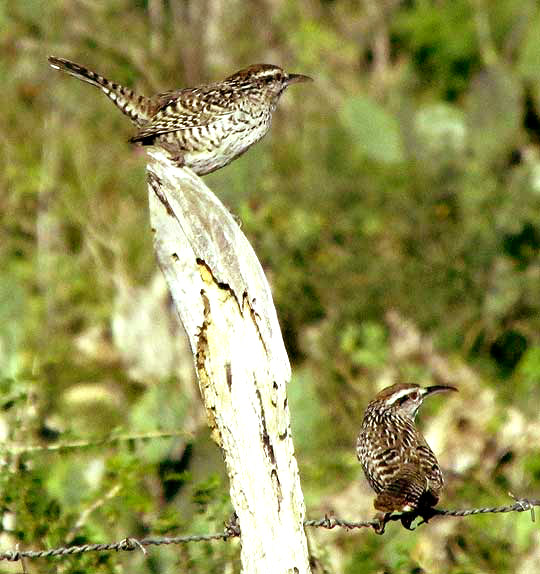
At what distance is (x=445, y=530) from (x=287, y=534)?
12.1 feet

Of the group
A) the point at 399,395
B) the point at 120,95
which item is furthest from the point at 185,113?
the point at 399,395

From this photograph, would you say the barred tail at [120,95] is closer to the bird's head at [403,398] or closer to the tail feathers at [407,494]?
the bird's head at [403,398]

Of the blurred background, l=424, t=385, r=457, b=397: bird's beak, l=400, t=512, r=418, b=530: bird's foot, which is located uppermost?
the blurred background

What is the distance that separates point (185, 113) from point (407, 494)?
77.0 inches

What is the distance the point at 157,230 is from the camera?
438cm

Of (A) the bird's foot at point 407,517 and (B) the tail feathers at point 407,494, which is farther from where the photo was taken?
(A) the bird's foot at point 407,517

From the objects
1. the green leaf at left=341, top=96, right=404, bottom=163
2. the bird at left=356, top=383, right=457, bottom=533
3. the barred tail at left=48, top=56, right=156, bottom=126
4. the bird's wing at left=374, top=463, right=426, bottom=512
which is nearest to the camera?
the bird's wing at left=374, top=463, right=426, bottom=512

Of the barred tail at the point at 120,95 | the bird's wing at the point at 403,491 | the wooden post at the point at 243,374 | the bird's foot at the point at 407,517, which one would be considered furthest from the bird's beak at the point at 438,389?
the wooden post at the point at 243,374

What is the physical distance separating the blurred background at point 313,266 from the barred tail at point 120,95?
4.72ft

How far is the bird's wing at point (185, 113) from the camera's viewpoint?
221 inches

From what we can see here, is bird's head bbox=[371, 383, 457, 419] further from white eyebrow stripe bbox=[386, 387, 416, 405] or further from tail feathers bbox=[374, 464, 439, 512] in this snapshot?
tail feathers bbox=[374, 464, 439, 512]

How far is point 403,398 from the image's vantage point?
20.7 feet

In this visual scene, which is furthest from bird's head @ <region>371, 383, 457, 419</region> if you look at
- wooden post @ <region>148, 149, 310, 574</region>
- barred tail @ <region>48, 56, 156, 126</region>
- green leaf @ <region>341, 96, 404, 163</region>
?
green leaf @ <region>341, 96, 404, 163</region>

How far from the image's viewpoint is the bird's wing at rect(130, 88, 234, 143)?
18.4 feet
